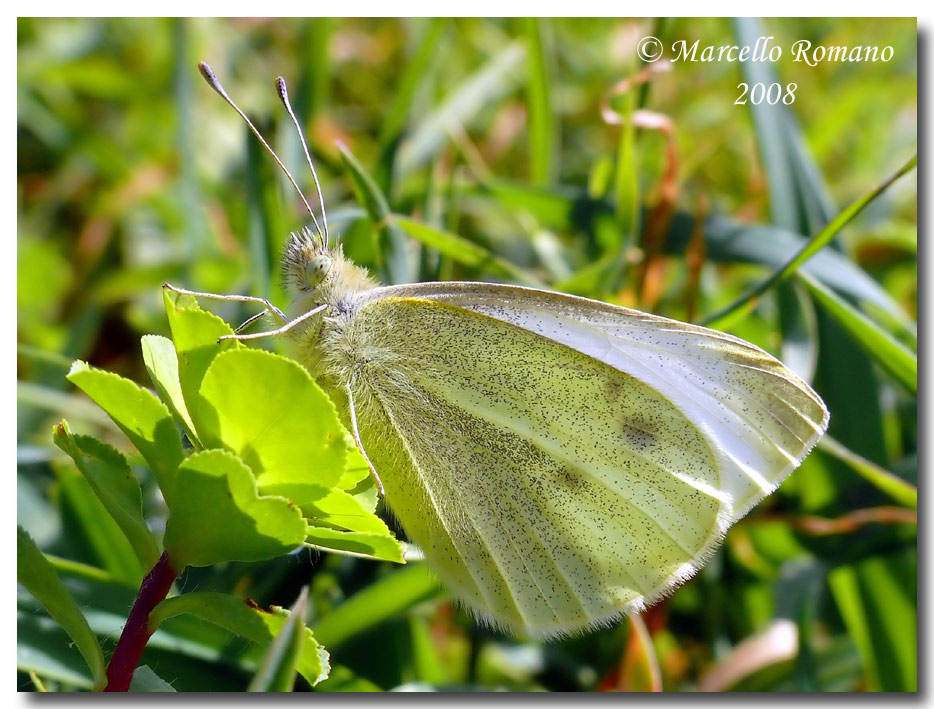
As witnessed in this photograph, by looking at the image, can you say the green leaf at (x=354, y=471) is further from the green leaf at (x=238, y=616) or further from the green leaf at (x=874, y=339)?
the green leaf at (x=874, y=339)

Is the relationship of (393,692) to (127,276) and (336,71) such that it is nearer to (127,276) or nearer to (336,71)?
(127,276)

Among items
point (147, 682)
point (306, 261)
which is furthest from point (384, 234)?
point (147, 682)

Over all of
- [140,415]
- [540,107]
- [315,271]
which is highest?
[540,107]

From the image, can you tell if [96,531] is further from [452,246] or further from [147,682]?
[452,246]

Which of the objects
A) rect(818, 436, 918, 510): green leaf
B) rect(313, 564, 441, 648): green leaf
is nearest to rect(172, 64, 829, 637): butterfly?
rect(313, 564, 441, 648): green leaf

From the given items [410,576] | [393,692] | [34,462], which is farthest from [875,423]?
[34,462]

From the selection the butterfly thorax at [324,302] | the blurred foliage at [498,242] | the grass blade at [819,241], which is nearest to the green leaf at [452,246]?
the blurred foliage at [498,242]

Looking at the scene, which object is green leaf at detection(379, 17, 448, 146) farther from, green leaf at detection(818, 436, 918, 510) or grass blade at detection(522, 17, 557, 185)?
green leaf at detection(818, 436, 918, 510)
